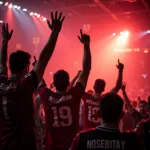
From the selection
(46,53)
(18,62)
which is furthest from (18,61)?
(46,53)

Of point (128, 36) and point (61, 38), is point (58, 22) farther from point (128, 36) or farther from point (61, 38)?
point (61, 38)

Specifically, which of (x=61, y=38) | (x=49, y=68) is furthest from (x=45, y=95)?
(x=49, y=68)

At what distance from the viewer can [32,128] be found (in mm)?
2922

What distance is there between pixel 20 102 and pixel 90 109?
2407mm

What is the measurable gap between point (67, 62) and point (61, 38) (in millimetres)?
2906

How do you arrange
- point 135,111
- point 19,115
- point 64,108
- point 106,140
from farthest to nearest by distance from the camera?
point 135,111
point 64,108
point 19,115
point 106,140

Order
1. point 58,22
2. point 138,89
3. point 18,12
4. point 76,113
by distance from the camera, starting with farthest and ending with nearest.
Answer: point 138,89 → point 18,12 → point 76,113 → point 58,22

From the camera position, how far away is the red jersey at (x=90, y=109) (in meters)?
5.08

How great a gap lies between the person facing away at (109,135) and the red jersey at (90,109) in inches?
105

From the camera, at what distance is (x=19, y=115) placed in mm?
2861

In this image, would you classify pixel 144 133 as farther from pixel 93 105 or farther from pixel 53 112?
pixel 93 105

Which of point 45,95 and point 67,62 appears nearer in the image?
point 45,95

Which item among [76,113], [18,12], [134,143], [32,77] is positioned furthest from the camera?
[18,12]

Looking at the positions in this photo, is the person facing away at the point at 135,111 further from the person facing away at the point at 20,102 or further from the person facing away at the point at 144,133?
the person facing away at the point at 20,102
